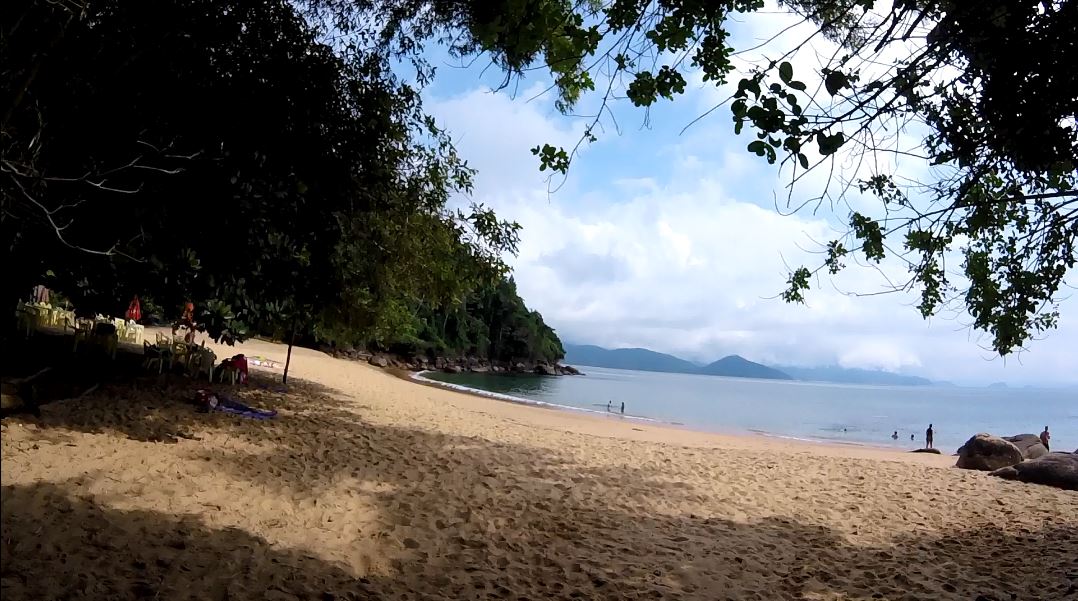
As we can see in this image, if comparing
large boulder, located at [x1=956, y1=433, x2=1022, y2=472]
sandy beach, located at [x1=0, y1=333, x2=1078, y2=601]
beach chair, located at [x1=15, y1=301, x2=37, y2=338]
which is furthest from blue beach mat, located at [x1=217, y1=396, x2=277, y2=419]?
large boulder, located at [x1=956, y1=433, x2=1022, y2=472]

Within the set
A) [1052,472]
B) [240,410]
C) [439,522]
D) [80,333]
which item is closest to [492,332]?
[80,333]

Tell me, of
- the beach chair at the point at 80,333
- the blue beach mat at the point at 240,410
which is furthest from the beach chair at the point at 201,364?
the blue beach mat at the point at 240,410

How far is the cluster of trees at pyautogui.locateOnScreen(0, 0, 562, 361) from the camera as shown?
16.2 feet

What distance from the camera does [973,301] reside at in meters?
5.41

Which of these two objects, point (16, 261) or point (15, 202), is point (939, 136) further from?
point (16, 261)

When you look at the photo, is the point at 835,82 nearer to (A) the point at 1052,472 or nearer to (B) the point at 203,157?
(B) the point at 203,157

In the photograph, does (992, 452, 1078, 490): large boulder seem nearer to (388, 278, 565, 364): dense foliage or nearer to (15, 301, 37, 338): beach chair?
(15, 301, 37, 338): beach chair

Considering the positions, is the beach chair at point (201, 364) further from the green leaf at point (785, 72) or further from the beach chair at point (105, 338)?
the green leaf at point (785, 72)

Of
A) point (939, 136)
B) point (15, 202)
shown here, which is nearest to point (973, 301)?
point (939, 136)

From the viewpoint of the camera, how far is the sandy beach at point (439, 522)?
172 inches

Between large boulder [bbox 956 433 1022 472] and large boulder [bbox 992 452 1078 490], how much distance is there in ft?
10.3

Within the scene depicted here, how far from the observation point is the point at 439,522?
599 centimetres

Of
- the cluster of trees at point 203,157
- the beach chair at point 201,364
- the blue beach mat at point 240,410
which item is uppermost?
the cluster of trees at point 203,157

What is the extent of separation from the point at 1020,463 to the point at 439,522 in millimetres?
11631
